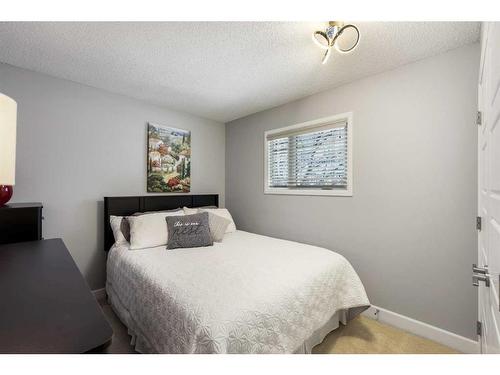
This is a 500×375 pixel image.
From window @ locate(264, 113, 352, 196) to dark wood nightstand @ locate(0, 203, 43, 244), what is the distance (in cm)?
234

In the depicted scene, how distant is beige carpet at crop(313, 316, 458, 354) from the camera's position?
1701 mm

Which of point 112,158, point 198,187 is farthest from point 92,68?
point 198,187

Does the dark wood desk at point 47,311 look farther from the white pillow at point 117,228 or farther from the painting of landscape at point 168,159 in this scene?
the painting of landscape at point 168,159

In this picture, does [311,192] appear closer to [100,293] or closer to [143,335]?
[143,335]

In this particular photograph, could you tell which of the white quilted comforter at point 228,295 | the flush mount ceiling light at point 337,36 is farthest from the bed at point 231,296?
the flush mount ceiling light at point 337,36

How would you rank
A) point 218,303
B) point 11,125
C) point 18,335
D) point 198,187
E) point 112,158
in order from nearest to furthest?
point 18,335 → point 11,125 → point 218,303 → point 112,158 → point 198,187

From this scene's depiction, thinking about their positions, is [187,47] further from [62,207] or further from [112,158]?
→ [62,207]

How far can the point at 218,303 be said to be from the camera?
47.1 inches

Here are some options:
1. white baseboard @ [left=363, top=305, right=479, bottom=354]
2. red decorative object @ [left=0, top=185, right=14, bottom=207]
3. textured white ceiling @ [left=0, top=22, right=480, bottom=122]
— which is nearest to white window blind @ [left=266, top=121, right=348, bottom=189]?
textured white ceiling @ [left=0, top=22, right=480, bottom=122]

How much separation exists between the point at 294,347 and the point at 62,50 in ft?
8.99

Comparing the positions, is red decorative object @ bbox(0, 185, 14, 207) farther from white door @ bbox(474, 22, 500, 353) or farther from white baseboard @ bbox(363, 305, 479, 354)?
white baseboard @ bbox(363, 305, 479, 354)

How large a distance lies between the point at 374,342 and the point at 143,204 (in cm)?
270

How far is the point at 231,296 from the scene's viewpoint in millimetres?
1260

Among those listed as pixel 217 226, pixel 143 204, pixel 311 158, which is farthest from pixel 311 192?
pixel 143 204
